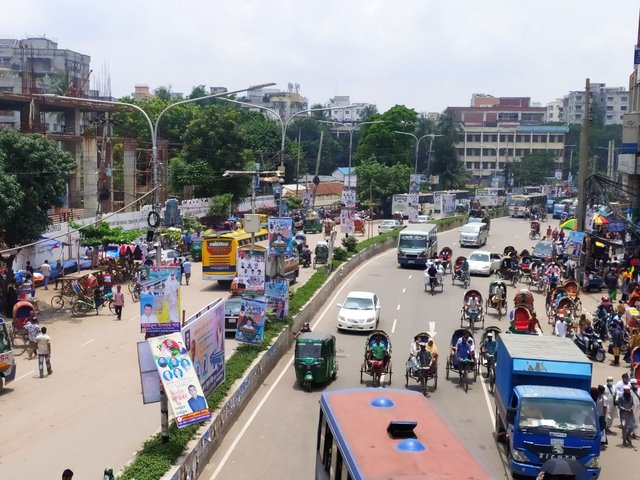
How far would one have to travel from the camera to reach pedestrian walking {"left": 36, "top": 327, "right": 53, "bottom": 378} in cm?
2244

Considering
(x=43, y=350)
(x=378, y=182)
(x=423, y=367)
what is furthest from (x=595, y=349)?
(x=378, y=182)

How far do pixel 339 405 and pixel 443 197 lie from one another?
65613mm

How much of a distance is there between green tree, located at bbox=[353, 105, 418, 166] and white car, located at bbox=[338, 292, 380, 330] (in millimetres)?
68679

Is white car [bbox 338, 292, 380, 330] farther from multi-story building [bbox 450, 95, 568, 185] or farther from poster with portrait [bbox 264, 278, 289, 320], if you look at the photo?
multi-story building [bbox 450, 95, 568, 185]

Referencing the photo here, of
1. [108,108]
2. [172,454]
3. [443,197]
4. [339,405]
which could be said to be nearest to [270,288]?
[172,454]

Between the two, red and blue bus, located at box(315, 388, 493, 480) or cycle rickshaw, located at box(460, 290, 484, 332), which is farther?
cycle rickshaw, located at box(460, 290, 484, 332)

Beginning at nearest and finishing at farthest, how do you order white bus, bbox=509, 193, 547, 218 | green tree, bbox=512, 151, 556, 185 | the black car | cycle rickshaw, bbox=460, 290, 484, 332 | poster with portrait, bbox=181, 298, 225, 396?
poster with portrait, bbox=181, 298, 225, 396 < cycle rickshaw, bbox=460, 290, 484, 332 < the black car < white bus, bbox=509, 193, 547, 218 < green tree, bbox=512, 151, 556, 185

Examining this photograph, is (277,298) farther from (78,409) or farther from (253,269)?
(78,409)

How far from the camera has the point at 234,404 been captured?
19094 millimetres

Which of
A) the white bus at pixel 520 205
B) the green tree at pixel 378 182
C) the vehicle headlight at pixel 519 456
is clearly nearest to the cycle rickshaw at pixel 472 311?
the vehicle headlight at pixel 519 456

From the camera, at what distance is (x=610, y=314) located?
1125 inches

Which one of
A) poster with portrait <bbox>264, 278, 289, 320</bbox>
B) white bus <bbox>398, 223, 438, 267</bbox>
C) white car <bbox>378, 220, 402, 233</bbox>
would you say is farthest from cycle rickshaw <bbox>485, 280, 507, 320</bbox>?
white car <bbox>378, 220, 402, 233</bbox>

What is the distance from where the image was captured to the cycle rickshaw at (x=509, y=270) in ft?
139

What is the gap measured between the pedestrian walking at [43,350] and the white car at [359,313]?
34.9ft
